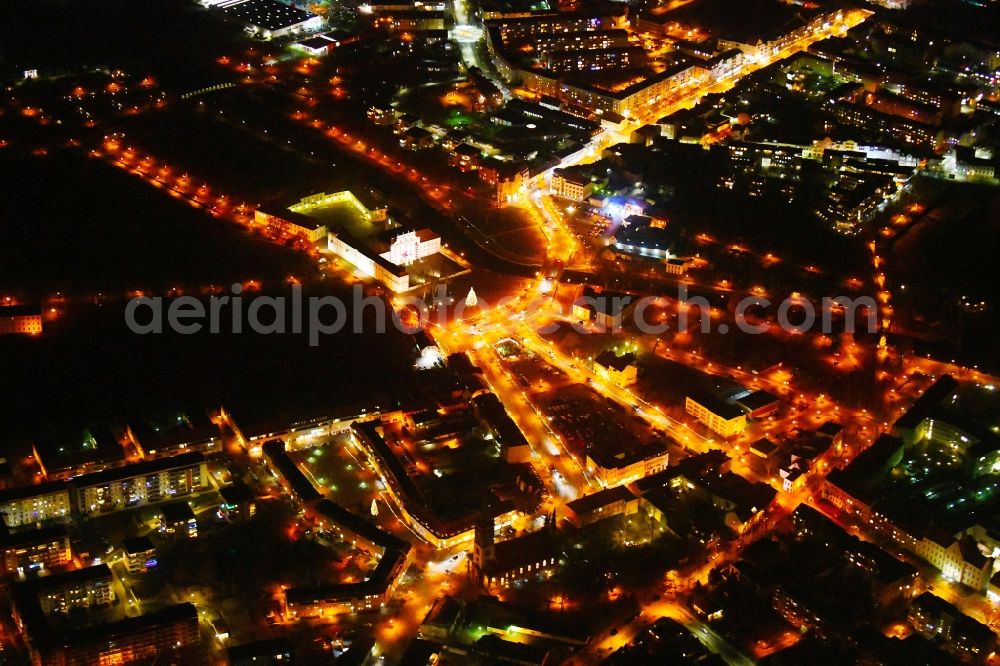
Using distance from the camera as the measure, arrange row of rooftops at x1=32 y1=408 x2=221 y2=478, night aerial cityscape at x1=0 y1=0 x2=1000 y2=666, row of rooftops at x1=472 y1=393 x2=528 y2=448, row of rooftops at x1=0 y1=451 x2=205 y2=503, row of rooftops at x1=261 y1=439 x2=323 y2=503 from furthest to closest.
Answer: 1. row of rooftops at x1=472 y1=393 x2=528 y2=448
2. row of rooftops at x1=32 y1=408 x2=221 y2=478
3. row of rooftops at x1=261 y1=439 x2=323 y2=503
4. row of rooftops at x1=0 y1=451 x2=205 y2=503
5. night aerial cityscape at x1=0 y1=0 x2=1000 y2=666

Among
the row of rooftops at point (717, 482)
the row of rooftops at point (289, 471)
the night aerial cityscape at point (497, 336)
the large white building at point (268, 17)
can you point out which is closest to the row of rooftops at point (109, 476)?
the night aerial cityscape at point (497, 336)

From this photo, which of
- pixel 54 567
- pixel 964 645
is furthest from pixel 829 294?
pixel 54 567

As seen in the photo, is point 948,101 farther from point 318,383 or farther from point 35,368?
point 35,368

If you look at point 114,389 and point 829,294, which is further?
point 829,294

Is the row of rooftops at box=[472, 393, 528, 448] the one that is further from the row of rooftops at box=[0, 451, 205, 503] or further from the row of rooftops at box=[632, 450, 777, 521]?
the row of rooftops at box=[0, 451, 205, 503]

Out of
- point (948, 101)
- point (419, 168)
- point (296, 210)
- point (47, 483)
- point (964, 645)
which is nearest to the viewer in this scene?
point (964, 645)

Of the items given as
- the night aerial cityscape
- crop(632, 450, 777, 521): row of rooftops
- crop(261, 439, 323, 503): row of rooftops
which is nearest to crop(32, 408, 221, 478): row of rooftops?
the night aerial cityscape

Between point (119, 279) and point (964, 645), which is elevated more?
point (119, 279)

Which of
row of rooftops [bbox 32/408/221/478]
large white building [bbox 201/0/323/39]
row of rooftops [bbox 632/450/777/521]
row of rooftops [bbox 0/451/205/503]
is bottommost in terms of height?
row of rooftops [bbox 632/450/777/521]

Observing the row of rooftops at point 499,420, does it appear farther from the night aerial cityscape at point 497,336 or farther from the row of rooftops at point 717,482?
the row of rooftops at point 717,482
